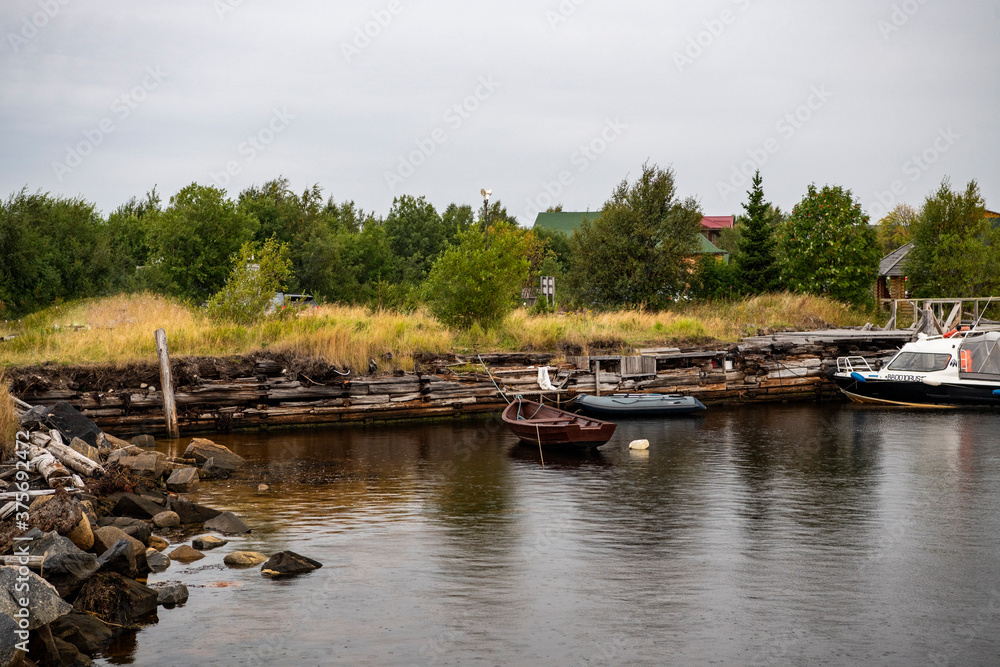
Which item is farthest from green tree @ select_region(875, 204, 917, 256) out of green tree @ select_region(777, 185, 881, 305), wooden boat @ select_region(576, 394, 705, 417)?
wooden boat @ select_region(576, 394, 705, 417)

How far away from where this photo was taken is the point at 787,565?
12.4 meters

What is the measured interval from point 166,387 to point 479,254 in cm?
1302

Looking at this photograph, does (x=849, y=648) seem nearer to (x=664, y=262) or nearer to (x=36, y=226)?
(x=664, y=262)

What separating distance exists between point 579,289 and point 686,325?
8.29m

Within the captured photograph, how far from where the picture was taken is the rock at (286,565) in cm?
1198

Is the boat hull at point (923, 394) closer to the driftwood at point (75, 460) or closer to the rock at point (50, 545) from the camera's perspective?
the driftwood at point (75, 460)

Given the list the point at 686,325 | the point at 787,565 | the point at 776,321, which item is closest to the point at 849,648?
the point at 787,565

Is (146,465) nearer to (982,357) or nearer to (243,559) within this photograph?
(243,559)

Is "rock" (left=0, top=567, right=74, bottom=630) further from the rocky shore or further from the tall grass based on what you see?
the tall grass

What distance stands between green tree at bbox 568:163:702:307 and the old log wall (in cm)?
790

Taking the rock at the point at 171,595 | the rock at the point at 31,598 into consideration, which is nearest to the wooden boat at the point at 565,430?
the rock at the point at 171,595

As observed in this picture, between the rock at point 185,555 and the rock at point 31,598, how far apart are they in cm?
338

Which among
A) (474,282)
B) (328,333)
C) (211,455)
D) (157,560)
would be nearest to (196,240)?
(328,333)

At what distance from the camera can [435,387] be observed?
93.9ft
